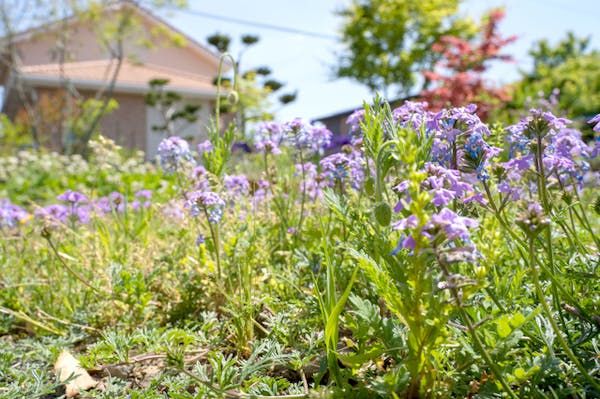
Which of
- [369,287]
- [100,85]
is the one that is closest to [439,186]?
[369,287]

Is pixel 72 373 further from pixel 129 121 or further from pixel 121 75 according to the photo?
pixel 121 75

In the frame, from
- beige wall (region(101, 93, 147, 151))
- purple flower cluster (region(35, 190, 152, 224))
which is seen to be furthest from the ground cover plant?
beige wall (region(101, 93, 147, 151))

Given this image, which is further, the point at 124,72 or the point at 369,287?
the point at 124,72

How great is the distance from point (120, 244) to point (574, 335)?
101 inches

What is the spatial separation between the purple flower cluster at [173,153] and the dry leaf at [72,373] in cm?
99

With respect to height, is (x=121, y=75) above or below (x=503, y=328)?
above

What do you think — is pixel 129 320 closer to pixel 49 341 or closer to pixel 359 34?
pixel 49 341

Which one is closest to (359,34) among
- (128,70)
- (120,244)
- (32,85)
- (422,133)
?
(128,70)

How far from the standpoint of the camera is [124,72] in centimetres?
1972

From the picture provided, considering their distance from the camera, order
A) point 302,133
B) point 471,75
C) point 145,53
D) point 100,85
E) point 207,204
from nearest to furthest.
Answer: point 207,204
point 302,133
point 471,75
point 100,85
point 145,53

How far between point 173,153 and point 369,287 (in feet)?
3.91

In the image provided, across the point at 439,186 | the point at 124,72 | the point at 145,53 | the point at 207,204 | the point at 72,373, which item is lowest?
the point at 72,373

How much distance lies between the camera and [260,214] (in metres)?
2.74

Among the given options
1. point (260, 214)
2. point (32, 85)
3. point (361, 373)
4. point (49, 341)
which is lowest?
point (49, 341)
